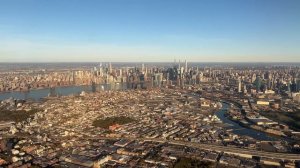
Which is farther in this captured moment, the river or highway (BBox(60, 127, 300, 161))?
the river

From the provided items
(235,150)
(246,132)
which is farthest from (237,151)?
(246,132)

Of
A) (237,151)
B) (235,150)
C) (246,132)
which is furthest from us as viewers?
(246,132)

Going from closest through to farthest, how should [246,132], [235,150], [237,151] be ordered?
[237,151], [235,150], [246,132]

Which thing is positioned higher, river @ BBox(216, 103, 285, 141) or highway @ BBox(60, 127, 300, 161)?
highway @ BBox(60, 127, 300, 161)

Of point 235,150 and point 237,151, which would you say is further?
point 235,150

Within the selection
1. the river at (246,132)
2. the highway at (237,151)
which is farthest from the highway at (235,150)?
the river at (246,132)

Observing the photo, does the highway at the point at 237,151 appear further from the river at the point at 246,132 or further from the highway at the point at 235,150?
the river at the point at 246,132

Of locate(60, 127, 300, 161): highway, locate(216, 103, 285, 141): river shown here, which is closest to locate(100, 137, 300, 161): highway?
locate(60, 127, 300, 161): highway

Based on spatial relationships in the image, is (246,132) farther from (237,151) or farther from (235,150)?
(237,151)

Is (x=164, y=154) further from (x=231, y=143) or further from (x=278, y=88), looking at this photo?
(x=278, y=88)

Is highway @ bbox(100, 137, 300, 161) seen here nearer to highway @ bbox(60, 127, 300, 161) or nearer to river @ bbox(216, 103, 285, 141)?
highway @ bbox(60, 127, 300, 161)

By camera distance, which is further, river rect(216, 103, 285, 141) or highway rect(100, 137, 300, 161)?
river rect(216, 103, 285, 141)

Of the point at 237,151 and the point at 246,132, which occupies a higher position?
the point at 237,151
